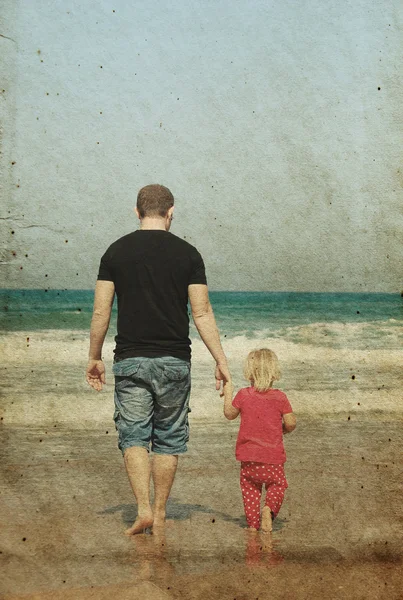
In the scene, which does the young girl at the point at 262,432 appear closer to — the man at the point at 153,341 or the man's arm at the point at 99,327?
the man at the point at 153,341

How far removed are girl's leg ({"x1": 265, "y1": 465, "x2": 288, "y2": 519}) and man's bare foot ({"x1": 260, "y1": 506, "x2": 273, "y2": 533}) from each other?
0.03m

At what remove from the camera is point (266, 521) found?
3852 millimetres

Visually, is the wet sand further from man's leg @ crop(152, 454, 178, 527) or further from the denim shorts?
the denim shorts

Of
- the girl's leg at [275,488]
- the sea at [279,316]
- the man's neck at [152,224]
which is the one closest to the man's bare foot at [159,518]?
the girl's leg at [275,488]

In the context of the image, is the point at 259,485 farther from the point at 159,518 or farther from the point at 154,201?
the point at 154,201

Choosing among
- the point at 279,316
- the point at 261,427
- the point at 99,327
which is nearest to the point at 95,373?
the point at 99,327

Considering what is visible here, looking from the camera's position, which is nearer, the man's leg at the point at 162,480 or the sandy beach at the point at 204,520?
the sandy beach at the point at 204,520

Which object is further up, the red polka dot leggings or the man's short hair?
the man's short hair

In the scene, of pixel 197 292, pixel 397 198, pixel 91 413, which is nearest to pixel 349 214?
pixel 397 198

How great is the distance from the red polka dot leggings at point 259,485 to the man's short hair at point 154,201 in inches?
54.6

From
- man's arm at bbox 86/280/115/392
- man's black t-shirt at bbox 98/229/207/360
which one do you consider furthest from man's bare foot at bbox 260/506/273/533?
man's arm at bbox 86/280/115/392

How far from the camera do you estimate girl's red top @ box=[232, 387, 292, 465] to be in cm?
398

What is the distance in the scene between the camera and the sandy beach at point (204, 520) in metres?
2.94

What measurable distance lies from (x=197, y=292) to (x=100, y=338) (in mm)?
535
